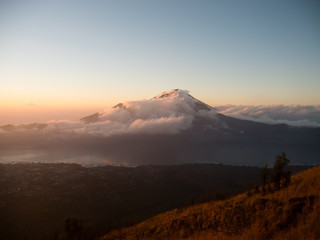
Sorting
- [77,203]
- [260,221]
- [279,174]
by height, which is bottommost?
[77,203]

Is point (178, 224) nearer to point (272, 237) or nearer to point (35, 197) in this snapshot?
point (272, 237)

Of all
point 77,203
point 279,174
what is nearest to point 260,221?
point 279,174

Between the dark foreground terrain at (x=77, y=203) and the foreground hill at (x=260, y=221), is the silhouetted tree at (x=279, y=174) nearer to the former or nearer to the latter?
the foreground hill at (x=260, y=221)

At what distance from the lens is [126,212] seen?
434ft

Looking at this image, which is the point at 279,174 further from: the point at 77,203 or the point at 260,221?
the point at 77,203

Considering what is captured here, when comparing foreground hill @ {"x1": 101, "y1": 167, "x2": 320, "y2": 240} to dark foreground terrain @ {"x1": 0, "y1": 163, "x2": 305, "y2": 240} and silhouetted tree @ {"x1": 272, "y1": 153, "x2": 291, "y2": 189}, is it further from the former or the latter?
dark foreground terrain @ {"x1": 0, "y1": 163, "x2": 305, "y2": 240}

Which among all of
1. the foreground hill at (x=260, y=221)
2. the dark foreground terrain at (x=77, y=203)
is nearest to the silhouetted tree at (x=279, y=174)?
the foreground hill at (x=260, y=221)

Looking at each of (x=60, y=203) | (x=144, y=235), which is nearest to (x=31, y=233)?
(x=60, y=203)

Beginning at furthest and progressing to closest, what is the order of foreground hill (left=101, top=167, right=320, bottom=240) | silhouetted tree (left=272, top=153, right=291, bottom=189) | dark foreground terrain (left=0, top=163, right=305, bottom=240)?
dark foreground terrain (left=0, top=163, right=305, bottom=240) < silhouetted tree (left=272, top=153, right=291, bottom=189) < foreground hill (left=101, top=167, right=320, bottom=240)

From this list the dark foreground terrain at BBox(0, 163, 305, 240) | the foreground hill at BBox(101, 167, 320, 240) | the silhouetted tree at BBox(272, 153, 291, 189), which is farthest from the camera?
the dark foreground terrain at BBox(0, 163, 305, 240)

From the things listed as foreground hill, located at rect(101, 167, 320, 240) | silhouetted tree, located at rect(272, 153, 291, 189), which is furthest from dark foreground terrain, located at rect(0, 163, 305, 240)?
foreground hill, located at rect(101, 167, 320, 240)

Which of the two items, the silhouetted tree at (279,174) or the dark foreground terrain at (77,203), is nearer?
the silhouetted tree at (279,174)

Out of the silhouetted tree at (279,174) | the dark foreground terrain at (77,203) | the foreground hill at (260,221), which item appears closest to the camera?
the foreground hill at (260,221)

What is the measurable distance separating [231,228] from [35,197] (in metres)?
178
